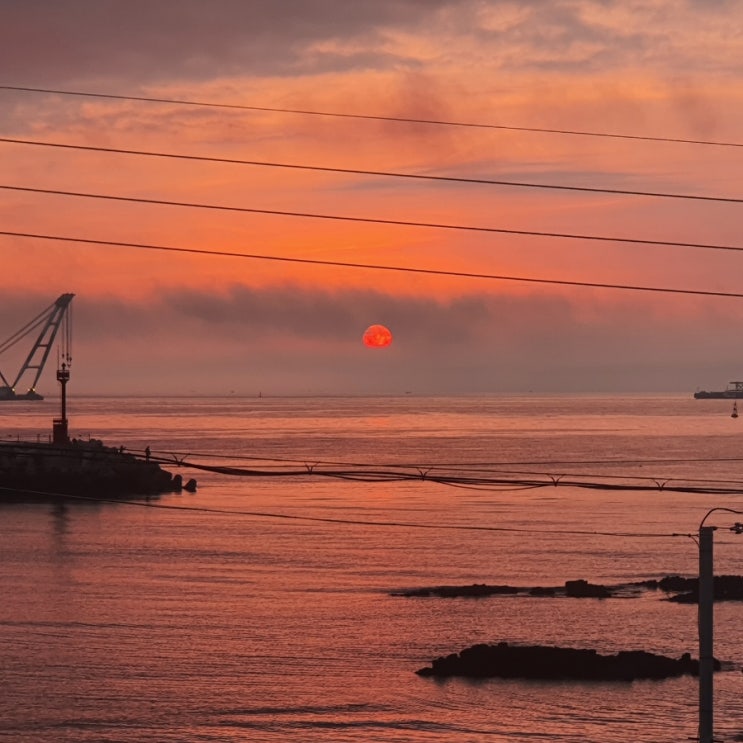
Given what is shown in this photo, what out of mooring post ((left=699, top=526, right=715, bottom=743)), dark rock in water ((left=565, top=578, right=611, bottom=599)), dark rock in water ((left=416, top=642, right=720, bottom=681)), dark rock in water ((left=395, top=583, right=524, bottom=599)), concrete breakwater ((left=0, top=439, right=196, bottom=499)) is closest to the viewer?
mooring post ((left=699, top=526, right=715, bottom=743))

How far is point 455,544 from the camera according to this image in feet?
209

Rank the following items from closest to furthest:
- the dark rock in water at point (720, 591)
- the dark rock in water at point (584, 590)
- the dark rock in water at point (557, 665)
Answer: the dark rock in water at point (557, 665)
the dark rock in water at point (720, 591)
the dark rock in water at point (584, 590)

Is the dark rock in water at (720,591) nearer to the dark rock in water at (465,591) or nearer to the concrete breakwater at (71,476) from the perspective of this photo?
the dark rock in water at (465,591)

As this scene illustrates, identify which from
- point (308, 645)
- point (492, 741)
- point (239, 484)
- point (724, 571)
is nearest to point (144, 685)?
point (308, 645)

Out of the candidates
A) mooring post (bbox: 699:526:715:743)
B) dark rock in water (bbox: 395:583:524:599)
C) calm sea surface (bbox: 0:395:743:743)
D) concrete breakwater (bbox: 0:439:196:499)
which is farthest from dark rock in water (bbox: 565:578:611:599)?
concrete breakwater (bbox: 0:439:196:499)

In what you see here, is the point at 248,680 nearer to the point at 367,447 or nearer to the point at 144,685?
the point at 144,685

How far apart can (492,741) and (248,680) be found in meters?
8.31

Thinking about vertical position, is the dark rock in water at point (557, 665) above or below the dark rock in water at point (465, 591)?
below

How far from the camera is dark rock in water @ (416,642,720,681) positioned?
115ft

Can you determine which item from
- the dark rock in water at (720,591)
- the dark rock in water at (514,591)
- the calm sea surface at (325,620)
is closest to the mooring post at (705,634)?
the calm sea surface at (325,620)

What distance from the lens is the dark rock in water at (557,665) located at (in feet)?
115

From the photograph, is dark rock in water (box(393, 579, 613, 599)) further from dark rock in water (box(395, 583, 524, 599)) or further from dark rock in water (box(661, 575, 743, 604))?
dark rock in water (box(661, 575, 743, 604))

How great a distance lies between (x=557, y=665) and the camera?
3562 cm

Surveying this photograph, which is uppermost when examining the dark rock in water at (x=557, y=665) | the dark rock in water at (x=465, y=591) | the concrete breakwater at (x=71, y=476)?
the concrete breakwater at (x=71, y=476)
